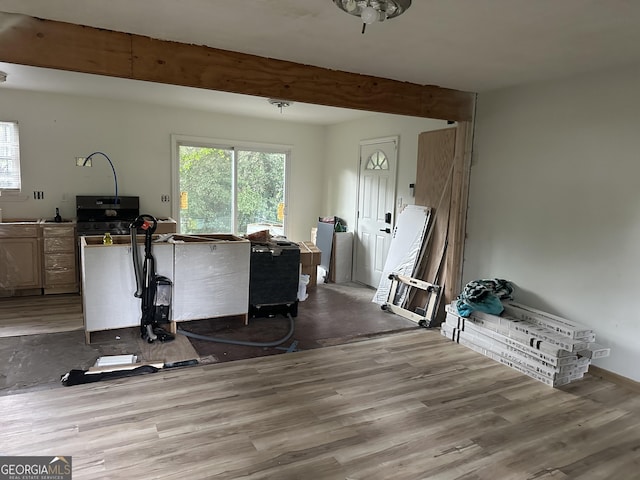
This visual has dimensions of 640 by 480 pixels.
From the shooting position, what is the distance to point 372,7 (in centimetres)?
219

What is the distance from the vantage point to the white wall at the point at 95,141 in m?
5.47

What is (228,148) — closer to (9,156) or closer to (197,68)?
(9,156)

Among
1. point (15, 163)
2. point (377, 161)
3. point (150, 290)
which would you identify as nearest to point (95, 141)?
point (15, 163)

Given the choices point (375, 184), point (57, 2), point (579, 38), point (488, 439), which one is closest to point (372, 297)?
point (375, 184)

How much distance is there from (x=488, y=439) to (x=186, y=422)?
1.84m

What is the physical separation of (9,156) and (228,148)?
112 inches

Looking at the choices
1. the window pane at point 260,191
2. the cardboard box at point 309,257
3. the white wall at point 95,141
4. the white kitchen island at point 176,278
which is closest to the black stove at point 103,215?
the white wall at point 95,141

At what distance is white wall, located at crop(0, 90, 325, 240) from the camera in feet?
17.9

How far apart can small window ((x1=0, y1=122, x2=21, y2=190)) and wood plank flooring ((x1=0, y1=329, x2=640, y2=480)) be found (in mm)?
3704

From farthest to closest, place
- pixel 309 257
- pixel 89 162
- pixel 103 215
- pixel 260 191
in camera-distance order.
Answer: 1. pixel 260 191
2. pixel 309 257
3. pixel 89 162
4. pixel 103 215

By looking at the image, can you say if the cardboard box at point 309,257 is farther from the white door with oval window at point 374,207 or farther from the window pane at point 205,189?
the window pane at point 205,189
